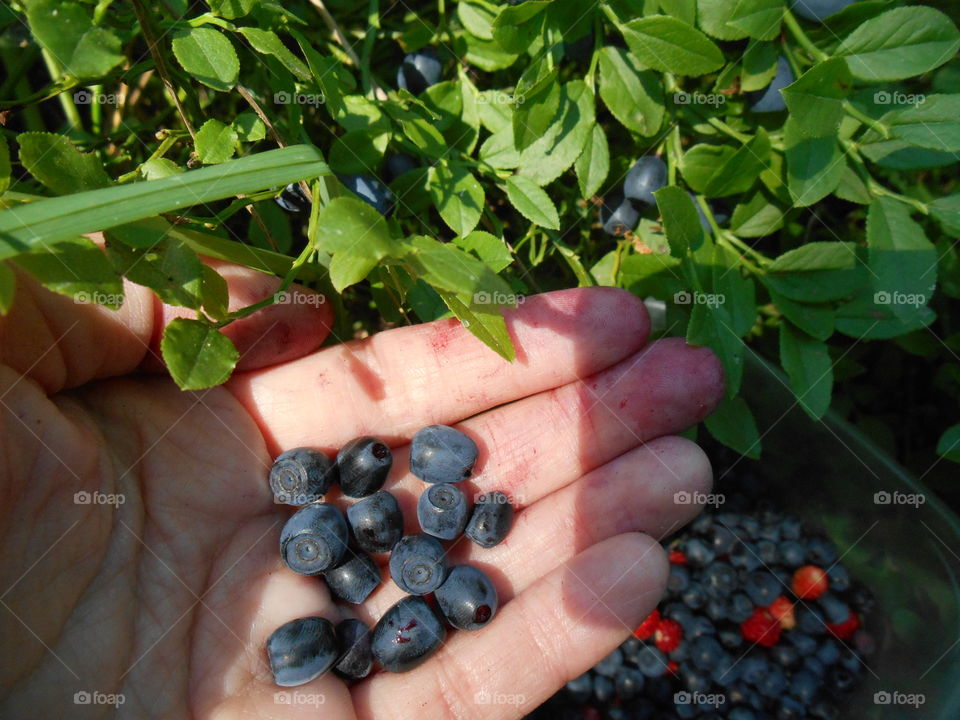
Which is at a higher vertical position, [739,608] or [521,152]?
[521,152]

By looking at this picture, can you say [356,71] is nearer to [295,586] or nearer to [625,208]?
[625,208]

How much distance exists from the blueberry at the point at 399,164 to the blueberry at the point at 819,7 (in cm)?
97

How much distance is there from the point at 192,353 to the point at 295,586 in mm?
825

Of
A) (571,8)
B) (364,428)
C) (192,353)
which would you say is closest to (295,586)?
(364,428)

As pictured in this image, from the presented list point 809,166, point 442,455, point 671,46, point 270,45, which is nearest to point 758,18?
point 671,46

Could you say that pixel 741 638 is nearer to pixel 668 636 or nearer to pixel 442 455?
pixel 668 636

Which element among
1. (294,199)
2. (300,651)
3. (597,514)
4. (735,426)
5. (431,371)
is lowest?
(597,514)

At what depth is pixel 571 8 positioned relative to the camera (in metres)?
1.61

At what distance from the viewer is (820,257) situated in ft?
5.59

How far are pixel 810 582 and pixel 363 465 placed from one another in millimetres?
1714

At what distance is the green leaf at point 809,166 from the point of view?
159cm

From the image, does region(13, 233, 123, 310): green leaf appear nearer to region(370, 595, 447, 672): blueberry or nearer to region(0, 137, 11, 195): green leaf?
region(0, 137, 11, 195): green leaf

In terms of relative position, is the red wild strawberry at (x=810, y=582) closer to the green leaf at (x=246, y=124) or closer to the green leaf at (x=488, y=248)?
the green leaf at (x=488, y=248)

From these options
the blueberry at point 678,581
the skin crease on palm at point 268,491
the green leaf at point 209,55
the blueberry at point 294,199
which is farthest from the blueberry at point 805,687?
the green leaf at point 209,55
